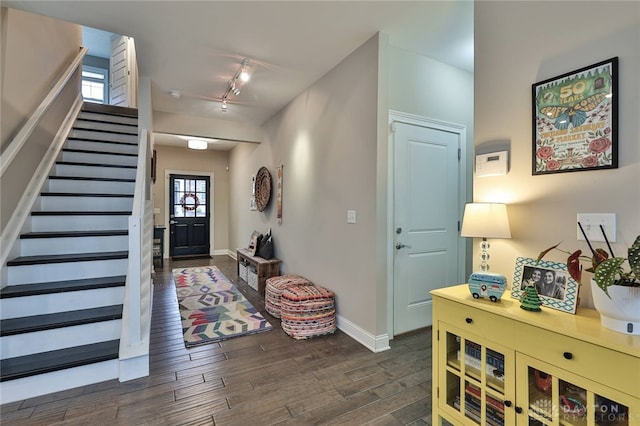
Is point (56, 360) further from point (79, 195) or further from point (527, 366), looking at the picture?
point (527, 366)

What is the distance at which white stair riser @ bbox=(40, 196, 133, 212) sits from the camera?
114 inches

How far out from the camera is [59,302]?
7.32 feet

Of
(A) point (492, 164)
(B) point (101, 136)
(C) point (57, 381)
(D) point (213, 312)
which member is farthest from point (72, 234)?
(A) point (492, 164)

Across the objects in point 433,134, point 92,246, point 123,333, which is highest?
point 433,134

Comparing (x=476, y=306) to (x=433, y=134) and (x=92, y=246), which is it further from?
(x=92, y=246)

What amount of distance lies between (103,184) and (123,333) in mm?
2032

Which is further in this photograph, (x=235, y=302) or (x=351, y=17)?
(x=235, y=302)

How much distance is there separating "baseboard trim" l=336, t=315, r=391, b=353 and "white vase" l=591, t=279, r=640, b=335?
1.67m

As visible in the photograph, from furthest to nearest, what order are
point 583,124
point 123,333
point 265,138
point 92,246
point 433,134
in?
point 265,138 → point 433,134 → point 92,246 → point 123,333 → point 583,124

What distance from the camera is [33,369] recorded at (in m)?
1.84

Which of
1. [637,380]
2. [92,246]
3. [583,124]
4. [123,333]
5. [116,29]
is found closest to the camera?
[637,380]

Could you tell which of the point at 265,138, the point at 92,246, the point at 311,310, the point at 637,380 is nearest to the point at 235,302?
the point at 311,310

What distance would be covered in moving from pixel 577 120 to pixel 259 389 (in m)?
2.38

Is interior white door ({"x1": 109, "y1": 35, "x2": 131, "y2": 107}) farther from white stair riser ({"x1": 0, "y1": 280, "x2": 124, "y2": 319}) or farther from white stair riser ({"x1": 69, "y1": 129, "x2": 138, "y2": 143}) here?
white stair riser ({"x1": 0, "y1": 280, "x2": 124, "y2": 319})
